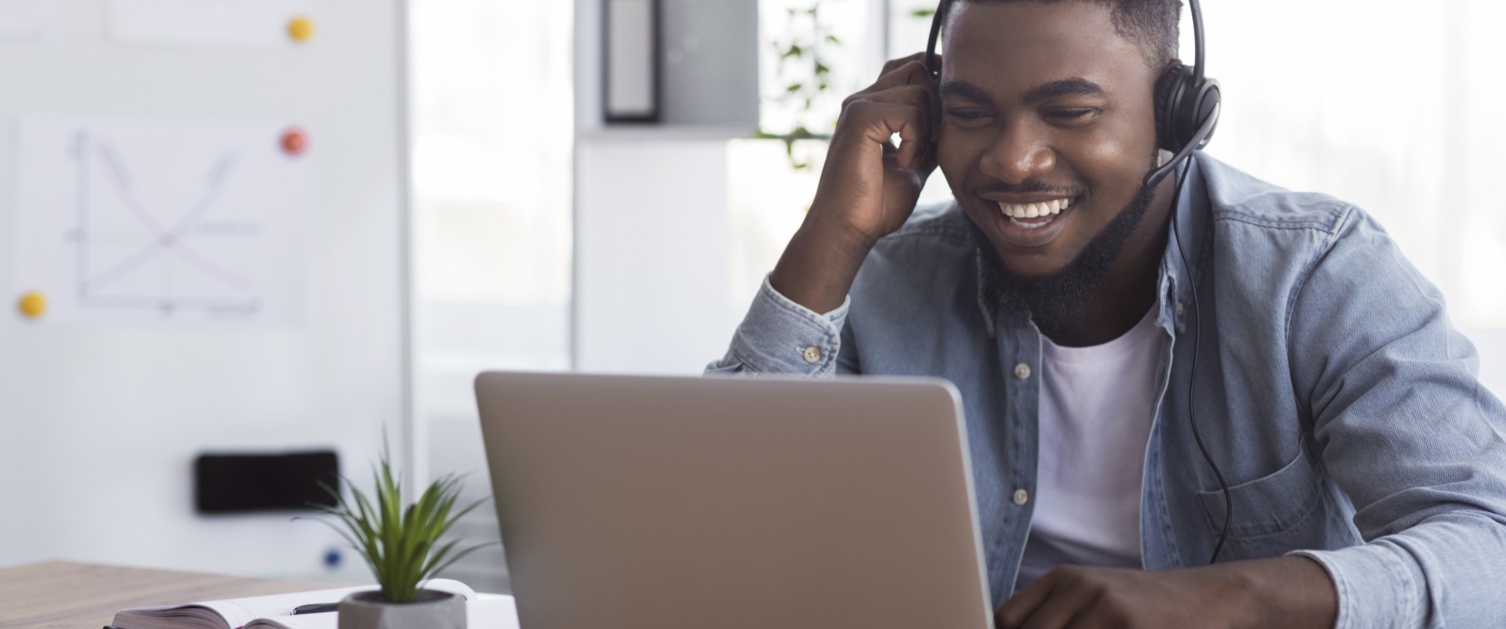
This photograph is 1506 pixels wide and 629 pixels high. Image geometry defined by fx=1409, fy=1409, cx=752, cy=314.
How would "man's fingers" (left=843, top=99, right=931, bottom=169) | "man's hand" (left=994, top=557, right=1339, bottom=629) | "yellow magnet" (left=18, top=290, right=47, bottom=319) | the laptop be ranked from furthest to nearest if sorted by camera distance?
"yellow magnet" (left=18, top=290, right=47, bottom=319) < "man's fingers" (left=843, top=99, right=931, bottom=169) < "man's hand" (left=994, top=557, right=1339, bottom=629) < the laptop

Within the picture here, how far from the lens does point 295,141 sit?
7.25 ft

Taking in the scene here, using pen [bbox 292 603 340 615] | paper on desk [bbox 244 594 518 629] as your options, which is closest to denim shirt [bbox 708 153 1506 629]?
paper on desk [bbox 244 594 518 629]

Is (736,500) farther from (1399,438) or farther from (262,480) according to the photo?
(262,480)

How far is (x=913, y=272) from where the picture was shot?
154cm

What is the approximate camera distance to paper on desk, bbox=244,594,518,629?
3.37 ft

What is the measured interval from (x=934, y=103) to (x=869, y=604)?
77cm

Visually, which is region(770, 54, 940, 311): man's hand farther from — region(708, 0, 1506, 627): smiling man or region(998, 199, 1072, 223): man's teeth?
region(998, 199, 1072, 223): man's teeth

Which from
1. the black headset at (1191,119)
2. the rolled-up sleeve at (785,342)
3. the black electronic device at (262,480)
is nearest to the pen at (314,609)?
the rolled-up sleeve at (785,342)

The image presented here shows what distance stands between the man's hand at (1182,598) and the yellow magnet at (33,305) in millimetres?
1762

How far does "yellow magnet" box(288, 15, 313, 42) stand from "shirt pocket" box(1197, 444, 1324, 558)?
1.55m

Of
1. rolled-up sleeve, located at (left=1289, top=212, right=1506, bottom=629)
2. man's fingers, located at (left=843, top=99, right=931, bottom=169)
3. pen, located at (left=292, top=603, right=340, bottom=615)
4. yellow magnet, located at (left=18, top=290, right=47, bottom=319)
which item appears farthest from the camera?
yellow magnet, located at (left=18, top=290, right=47, bottom=319)

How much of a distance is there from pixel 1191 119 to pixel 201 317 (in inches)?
61.8

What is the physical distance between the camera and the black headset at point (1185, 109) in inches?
50.5

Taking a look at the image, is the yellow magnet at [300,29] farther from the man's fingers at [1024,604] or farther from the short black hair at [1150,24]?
the man's fingers at [1024,604]
